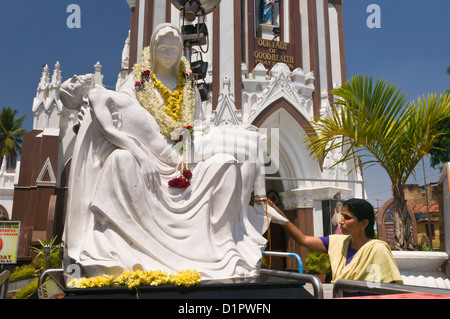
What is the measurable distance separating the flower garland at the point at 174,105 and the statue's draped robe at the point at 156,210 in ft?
0.30

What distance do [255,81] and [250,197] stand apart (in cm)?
1033

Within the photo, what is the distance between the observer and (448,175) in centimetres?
494

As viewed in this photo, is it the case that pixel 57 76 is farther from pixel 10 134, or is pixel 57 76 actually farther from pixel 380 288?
pixel 10 134

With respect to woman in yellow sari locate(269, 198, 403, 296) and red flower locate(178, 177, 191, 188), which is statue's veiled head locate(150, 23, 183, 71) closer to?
red flower locate(178, 177, 191, 188)

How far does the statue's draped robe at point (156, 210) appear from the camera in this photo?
2.69 meters

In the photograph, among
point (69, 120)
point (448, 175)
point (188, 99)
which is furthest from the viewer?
A: point (69, 120)

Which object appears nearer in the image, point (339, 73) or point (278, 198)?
point (278, 198)

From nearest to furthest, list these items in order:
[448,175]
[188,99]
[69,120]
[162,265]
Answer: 1. [162,265]
2. [188,99]
3. [448,175]
4. [69,120]

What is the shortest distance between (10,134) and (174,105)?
1535 inches

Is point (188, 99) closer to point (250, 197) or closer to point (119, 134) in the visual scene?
point (119, 134)

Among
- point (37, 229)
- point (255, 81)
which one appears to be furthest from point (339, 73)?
point (37, 229)

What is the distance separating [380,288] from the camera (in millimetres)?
1824

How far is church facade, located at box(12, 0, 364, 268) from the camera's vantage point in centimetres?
1265

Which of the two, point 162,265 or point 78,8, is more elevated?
point 78,8
